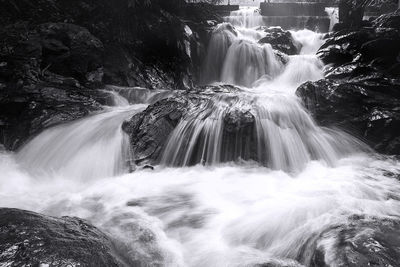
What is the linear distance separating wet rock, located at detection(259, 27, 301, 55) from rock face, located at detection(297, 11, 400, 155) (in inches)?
173

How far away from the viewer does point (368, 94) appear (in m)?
7.55

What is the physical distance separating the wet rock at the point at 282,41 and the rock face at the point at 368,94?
441 centimetres

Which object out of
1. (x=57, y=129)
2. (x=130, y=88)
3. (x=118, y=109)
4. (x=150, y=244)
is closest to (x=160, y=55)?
(x=130, y=88)

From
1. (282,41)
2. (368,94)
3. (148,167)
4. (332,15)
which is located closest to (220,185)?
(148,167)

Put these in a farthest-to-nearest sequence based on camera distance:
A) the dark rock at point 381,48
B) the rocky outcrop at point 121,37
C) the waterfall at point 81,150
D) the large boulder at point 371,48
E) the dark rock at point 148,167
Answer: the rocky outcrop at point 121,37 < the dark rock at point 381,48 < the large boulder at point 371,48 < the waterfall at point 81,150 < the dark rock at point 148,167

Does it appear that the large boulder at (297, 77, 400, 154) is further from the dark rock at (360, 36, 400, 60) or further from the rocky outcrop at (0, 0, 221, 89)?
the rocky outcrop at (0, 0, 221, 89)

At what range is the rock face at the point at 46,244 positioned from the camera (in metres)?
2.46

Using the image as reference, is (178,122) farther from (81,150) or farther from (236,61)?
(236,61)

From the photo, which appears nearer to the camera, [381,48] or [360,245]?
[360,245]

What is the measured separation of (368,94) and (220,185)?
4.50 metres

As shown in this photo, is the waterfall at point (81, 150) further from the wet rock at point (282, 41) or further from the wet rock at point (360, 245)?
the wet rock at point (282, 41)

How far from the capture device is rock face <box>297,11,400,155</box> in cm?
701

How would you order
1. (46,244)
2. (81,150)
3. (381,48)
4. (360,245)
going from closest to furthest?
(46,244)
(360,245)
(81,150)
(381,48)

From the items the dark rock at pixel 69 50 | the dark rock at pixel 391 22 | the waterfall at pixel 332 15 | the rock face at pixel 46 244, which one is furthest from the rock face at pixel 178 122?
the waterfall at pixel 332 15
